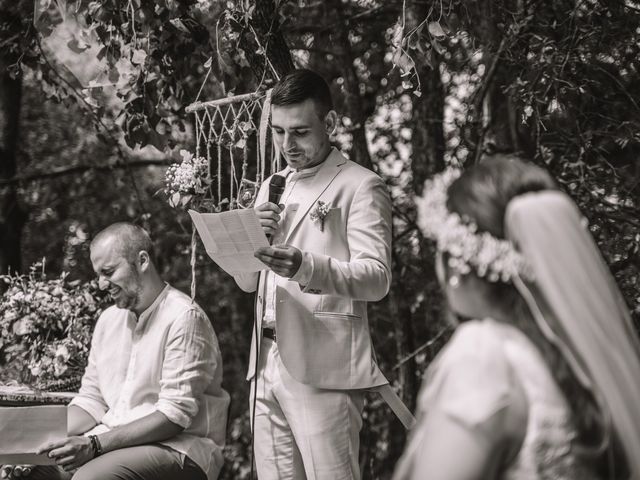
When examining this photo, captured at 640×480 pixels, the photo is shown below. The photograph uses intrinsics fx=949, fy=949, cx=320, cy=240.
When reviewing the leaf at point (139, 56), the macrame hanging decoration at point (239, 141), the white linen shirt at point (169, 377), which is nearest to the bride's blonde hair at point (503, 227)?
the macrame hanging decoration at point (239, 141)

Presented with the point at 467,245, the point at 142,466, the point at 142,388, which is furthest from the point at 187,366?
the point at 467,245

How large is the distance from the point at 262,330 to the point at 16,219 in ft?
14.4

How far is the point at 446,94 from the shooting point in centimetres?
663

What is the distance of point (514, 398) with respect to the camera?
5.76ft

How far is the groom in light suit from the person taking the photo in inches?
135

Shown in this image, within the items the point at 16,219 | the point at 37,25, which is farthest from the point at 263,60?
the point at 16,219

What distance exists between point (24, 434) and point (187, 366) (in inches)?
32.5

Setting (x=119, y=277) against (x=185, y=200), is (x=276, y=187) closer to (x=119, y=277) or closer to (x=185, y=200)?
(x=185, y=200)

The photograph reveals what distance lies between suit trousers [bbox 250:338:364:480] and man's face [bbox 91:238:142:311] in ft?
3.12

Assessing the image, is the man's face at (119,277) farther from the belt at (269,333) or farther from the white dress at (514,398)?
the white dress at (514,398)

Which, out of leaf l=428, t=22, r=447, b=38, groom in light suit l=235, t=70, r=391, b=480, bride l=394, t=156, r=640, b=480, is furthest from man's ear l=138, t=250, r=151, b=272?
bride l=394, t=156, r=640, b=480

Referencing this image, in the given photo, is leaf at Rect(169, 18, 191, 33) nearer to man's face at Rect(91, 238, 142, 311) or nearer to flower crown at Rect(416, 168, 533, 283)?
man's face at Rect(91, 238, 142, 311)

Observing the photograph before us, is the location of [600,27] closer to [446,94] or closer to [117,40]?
[446,94]

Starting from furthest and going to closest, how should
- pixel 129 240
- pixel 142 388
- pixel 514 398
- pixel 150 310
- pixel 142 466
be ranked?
pixel 129 240, pixel 150 310, pixel 142 388, pixel 142 466, pixel 514 398
